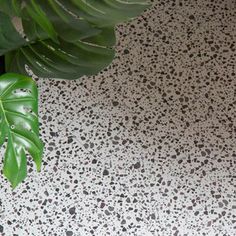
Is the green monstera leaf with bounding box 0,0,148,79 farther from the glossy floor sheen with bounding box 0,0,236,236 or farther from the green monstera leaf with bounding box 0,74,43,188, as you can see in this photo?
the glossy floor sheen with bounding box 0,0,236,236

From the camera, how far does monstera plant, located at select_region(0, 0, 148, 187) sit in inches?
27.4

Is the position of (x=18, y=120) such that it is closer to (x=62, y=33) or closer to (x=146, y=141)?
(x=62, y=33)

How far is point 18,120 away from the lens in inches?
30.7

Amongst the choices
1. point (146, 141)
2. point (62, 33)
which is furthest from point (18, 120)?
point (146, 141)

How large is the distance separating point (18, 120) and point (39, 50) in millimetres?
166

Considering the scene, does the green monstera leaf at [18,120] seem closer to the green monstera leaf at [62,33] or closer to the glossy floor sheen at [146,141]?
the green monstera leaf at [62,33]

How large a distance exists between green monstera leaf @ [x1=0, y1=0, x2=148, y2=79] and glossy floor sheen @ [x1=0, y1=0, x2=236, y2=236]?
23.1 inches

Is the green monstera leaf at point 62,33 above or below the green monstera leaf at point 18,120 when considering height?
above

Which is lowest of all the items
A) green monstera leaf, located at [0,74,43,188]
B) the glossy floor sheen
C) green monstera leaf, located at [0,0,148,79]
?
the glossy floor sheen

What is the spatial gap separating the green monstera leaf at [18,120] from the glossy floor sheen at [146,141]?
66cm

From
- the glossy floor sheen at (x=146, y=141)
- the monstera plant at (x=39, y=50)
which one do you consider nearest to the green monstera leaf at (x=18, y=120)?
the monstera plant at (x=39, y=50)

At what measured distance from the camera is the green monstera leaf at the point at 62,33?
691 mm

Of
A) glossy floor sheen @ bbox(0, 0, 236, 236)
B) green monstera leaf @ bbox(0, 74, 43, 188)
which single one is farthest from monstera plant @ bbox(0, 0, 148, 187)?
glossy floor sheen @ bbox(0, 0, 236, 236)

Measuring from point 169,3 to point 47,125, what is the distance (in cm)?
61
